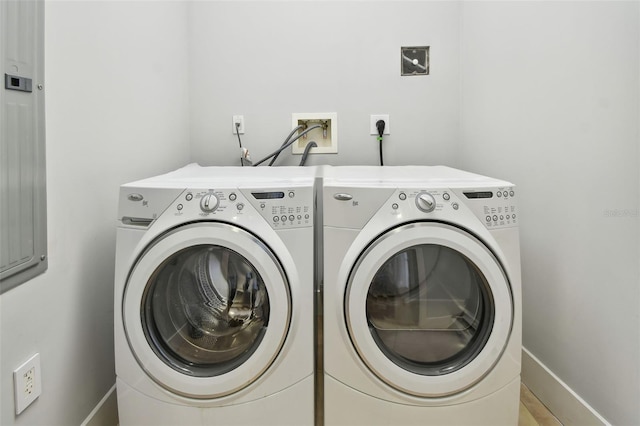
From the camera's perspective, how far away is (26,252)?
2.73 ft

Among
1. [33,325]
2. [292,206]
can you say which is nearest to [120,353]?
[33,325]

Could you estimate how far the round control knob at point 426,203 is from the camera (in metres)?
0.96

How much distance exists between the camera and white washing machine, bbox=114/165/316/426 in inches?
37.4

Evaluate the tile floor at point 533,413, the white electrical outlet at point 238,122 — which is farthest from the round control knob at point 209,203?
the tile floor at point 533,413

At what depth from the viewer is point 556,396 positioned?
1192 millimetres

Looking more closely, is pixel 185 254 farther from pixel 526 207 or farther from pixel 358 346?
pixel 526 207

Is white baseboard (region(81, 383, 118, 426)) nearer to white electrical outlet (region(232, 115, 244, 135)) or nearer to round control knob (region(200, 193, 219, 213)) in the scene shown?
round control knob (region(200, 193, 219, 213))

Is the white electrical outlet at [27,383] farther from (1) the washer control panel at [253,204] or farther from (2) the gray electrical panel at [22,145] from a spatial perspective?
(1) the washer control panel at [253,204]

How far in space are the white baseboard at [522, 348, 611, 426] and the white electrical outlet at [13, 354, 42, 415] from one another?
1.53 meters

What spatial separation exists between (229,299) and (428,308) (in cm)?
60

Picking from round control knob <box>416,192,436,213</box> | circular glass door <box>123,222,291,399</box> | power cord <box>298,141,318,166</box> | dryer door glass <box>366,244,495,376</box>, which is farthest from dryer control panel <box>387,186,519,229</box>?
power cord <box>298,141,318,166</box>

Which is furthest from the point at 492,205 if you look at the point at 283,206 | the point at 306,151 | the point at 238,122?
the point at 238,122

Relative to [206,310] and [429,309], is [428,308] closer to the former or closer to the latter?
[429,309]

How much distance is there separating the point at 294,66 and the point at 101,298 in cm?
136
